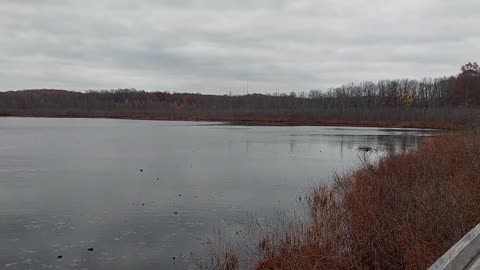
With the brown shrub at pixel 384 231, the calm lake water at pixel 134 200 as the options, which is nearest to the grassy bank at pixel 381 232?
the brown shrub at pixel 384 231

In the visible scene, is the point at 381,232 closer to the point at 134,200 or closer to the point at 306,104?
the point at 134,200

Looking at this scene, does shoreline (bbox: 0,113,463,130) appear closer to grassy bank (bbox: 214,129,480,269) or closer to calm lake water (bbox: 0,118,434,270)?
calm lake water (bbox: 0,118,434,270)

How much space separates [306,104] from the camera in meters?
113

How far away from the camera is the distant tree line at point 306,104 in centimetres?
7219

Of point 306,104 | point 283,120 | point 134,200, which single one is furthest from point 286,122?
point 134,200

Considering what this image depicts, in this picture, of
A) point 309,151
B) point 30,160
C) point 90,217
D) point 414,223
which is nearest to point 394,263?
point 414,223

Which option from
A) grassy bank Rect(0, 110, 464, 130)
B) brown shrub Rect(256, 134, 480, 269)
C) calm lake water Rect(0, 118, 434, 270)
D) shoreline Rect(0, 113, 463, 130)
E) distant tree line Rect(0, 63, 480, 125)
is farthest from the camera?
distant tree line Rect(0, 63, 480, 125)

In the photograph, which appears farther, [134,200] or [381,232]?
[134,200]

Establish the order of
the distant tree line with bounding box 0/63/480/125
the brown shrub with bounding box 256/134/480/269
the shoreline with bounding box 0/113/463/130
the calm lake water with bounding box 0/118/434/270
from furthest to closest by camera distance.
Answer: the distant tree line with bounding box 0/63/480/125 → the shoreline with bounding box 0/113/463/130 → the calm lake water with bounding box 0/118/434/270 → the brown shrub with bounding box 256/134/480/269

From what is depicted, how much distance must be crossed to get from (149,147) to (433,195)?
22286 millimetres

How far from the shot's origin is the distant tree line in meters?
72.2

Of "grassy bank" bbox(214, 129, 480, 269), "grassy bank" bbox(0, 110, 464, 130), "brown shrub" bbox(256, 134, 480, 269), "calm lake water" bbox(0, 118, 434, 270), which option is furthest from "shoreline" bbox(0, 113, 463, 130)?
"grassy bank" bbox(214, 129, 480, 269)

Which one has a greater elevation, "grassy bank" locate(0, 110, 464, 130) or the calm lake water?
"grassy bank" locate(0, 110, 464, 130)

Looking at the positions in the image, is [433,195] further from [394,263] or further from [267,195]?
[267,195]
